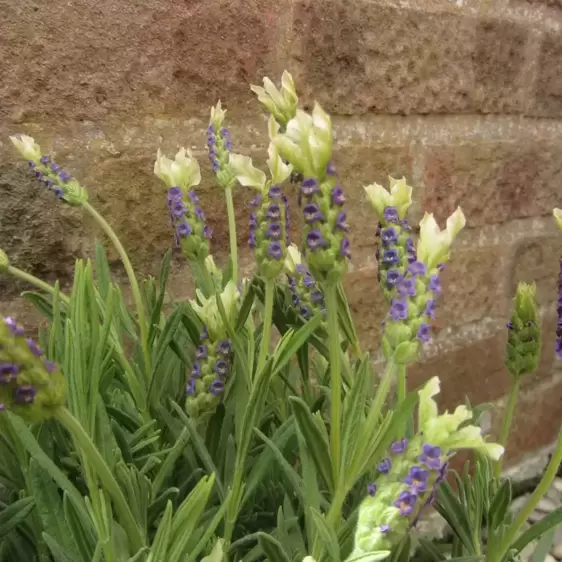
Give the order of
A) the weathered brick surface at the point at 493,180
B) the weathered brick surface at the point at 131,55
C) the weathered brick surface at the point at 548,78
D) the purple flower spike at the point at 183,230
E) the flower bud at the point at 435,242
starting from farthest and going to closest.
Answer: the weathered brick surface at the point at 548,78
the weathered brick surface at the point at 493,180
the weathered brick surface at the point at 131,55
the purple flower spike at the point at 183,230
the flower bud at the point at 435,242

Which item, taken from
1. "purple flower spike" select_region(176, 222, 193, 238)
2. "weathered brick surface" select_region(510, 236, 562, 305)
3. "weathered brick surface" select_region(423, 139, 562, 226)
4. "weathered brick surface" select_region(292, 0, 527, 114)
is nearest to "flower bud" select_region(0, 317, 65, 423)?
"purple flower spike" select_region(176, 222, 193, 238)

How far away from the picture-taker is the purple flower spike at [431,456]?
14.2 inches

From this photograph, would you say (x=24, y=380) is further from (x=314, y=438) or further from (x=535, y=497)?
(x=535, y=497)

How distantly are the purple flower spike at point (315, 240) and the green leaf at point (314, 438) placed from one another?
0.37 feet

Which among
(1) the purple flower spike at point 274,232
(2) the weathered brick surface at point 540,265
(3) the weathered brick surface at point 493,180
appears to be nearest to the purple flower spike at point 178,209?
(1) the purple flower spike at point 274,232

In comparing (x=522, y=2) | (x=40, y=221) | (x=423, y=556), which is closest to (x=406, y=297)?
(x=423, y=556)

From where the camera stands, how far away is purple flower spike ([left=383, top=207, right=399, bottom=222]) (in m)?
0.47

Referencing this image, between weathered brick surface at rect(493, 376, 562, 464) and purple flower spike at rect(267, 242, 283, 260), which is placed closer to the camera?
purple flower spike at rect(267, 242, 283, 260)

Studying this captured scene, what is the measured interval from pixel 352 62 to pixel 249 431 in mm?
658

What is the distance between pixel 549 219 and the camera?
1.36 metres

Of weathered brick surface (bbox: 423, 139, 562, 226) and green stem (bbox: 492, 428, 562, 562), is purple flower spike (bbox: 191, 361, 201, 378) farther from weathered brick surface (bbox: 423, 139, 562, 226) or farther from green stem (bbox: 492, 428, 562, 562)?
weathered brick surface (bbox: 423, 139, 562, 226)

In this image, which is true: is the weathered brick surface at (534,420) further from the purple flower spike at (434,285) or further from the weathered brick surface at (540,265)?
the purple flower spike at (434,285)

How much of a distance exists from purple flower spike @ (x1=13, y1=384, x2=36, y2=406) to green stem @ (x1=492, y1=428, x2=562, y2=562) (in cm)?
37

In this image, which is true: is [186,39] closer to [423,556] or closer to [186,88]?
[186,88]
